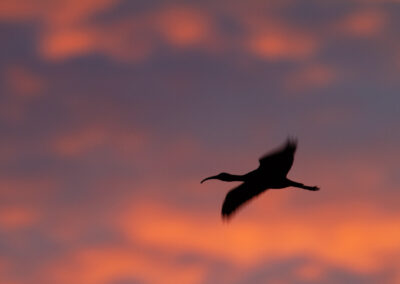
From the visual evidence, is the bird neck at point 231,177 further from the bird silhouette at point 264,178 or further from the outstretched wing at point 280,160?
the outstretched wing at point 280,160

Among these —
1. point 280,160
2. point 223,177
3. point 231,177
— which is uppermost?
point 223,177

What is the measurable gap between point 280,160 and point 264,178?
1723mm

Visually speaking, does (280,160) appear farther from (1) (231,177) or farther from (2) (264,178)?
(1) (231,177)

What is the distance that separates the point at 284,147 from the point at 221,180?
5478 mm

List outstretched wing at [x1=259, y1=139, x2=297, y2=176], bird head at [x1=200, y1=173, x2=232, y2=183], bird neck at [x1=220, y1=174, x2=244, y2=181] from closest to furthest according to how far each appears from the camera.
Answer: outstretched wing at [x1=259, y1=139, x2=297, y2=176]
bird neck at [x1=220, y1=174, x2=244, y2=181]
bird head at [x1=200, y1=173, x2=232, y2=183]

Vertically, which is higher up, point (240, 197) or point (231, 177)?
point (231, 177)

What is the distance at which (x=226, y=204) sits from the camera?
3675 cm

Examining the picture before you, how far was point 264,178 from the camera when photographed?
35.5 metres

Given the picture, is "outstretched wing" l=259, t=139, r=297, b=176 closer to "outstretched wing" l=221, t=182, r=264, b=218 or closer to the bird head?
"outstretched wing" l=221, t=182, r=264, b=218

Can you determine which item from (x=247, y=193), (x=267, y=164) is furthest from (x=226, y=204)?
(x=267, y=164)

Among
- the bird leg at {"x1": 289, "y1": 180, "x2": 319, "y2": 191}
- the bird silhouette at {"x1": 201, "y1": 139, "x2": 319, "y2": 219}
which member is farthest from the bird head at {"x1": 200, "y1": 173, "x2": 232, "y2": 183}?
the bird leg at {"x1": 289, "y1": 180, "x2": 319, "y2": 191}

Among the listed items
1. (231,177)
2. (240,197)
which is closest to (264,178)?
(240,197)

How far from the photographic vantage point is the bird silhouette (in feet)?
111

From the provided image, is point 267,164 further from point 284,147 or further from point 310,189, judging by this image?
point 310,189
